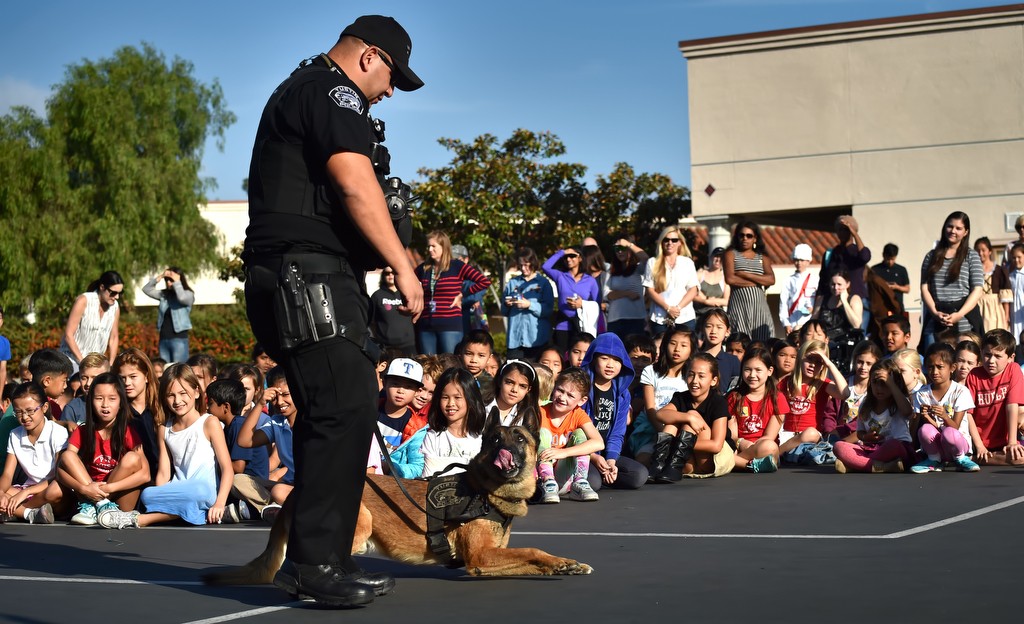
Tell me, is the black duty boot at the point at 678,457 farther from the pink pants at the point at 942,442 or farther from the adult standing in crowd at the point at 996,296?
the adult standing in crowd at the point at 996,296

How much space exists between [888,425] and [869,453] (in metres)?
0.38

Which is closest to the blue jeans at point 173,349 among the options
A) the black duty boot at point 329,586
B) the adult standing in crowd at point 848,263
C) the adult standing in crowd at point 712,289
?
the adult standing in crowd at point 712,289

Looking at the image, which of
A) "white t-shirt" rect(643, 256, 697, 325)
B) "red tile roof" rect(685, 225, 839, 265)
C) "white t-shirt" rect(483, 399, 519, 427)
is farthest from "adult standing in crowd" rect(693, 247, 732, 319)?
"red tile roof" rect(685, 225, 839, 265)

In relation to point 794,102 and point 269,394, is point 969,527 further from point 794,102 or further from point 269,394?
point 794,102

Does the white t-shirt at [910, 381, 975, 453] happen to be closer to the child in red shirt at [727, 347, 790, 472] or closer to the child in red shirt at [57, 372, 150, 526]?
the child in red shirt at [727, 347, 790, 472]

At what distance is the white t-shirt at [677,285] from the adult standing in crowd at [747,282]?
0.44 m

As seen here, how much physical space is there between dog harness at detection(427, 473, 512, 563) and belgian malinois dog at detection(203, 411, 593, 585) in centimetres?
2

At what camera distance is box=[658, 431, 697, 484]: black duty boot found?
10891mm

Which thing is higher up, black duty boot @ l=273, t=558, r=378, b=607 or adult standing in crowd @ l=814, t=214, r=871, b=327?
adult standing in crowd @ l=814, t=214, r=871, b=327

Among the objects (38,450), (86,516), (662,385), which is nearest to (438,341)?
(662,385)

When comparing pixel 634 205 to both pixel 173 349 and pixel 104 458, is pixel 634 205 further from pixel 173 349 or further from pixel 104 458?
pixel 104 458

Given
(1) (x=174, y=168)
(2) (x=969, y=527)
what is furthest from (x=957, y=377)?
(1) (x=174, y=168)

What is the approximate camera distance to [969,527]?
23.8ft

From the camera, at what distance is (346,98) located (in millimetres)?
5219
